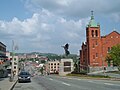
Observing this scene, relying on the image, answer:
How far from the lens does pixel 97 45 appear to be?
93938mm

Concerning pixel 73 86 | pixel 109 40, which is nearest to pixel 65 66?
pixel 109 40

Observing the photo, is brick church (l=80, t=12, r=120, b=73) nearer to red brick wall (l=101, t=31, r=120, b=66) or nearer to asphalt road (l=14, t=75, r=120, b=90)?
red brick wall (l=101, t=31, r=120, b=66)

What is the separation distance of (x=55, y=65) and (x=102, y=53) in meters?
86.8

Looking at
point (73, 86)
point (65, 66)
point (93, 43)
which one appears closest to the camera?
point (73, 86)

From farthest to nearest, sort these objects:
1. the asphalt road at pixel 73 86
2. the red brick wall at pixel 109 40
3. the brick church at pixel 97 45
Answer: the red brick wall at pixel 109 40 < the brick church at pixel 97 45 < the asphalt road at pixel 73 86

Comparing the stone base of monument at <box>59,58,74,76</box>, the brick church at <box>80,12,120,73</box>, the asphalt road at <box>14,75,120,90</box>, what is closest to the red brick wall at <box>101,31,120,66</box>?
the brick church at <box>80,12,120,73</box>

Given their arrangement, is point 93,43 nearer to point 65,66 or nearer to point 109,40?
point 109,40

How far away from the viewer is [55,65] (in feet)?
584

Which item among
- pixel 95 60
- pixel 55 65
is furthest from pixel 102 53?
pixel 55 65

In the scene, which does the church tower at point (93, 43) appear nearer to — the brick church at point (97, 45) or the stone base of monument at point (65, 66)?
the brick church at point (97, 45)

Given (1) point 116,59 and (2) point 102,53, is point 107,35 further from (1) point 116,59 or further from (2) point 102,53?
(1) point 116,59

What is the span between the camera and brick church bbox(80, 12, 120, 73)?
92.1 m

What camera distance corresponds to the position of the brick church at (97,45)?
3625 inches

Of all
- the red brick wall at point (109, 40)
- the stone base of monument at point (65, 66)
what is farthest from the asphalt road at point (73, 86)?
the red brick wall at point (109, 40)
